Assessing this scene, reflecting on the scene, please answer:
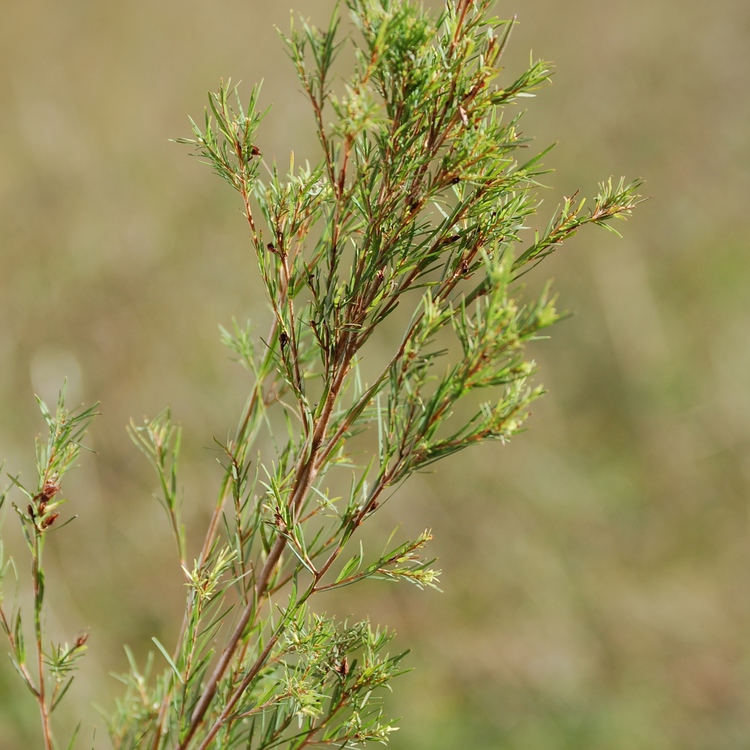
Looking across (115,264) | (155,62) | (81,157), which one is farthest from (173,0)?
(115,264)

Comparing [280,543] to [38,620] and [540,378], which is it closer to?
[38,620]

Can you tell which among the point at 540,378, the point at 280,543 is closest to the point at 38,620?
the point at 280,543

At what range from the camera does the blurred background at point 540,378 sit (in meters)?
2.38

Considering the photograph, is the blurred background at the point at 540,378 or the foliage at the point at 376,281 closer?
the foliage at the point at 376,281

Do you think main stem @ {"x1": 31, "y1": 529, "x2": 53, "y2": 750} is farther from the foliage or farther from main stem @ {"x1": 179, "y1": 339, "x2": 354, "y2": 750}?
main stem @ {"x1": 179, "y1": 339, "x2": 354, "y2": 750}

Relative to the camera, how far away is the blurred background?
2.38 meters

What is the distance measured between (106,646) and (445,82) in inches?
95.1

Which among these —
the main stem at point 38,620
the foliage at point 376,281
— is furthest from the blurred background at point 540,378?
the foliage at point 376,281

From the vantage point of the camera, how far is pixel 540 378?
3047mm

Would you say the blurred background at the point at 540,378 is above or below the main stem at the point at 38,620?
above

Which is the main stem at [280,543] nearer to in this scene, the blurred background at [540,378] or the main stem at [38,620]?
the main stem at [38,620]

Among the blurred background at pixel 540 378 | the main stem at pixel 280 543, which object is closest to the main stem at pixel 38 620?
the main stem at pixel 280 543

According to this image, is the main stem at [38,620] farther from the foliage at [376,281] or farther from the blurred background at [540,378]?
the blurred background at [540,378]

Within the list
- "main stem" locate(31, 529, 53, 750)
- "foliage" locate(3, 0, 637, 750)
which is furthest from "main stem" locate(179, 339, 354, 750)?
"main stem" locate(31, 529, 53, 750)
